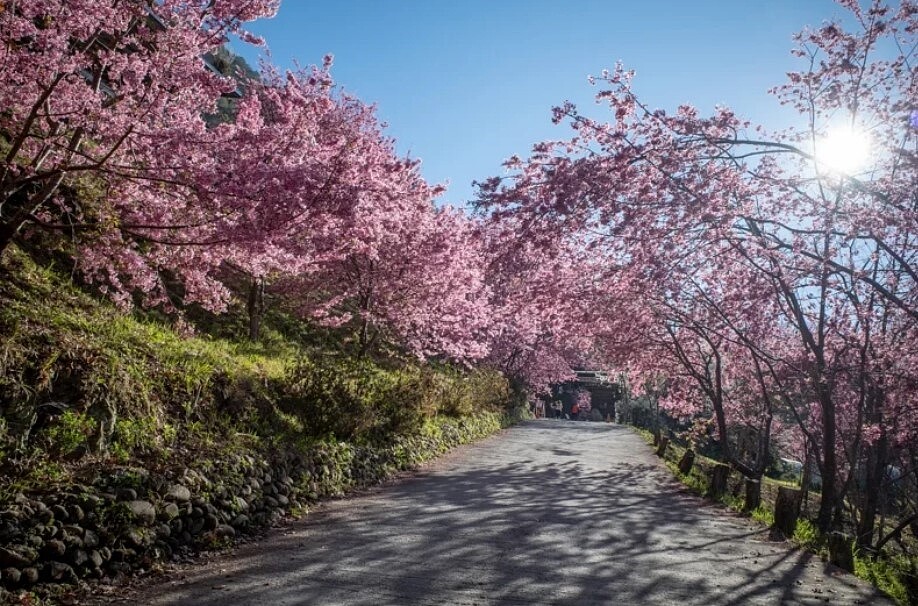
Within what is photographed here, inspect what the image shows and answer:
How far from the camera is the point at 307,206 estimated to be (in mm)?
6945

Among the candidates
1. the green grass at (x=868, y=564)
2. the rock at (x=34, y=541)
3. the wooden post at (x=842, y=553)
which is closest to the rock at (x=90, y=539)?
the rock at (x=34, y=541)

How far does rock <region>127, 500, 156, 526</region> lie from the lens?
5090mm

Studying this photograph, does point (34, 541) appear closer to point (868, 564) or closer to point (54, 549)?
point (54, 549)

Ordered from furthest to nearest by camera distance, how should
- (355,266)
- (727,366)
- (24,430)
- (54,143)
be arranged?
(727,366), (355,266), (54,143), (24,430)

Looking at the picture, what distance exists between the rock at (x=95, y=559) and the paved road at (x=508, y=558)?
0.44 metres

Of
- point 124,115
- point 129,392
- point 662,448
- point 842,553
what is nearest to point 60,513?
point 129,392

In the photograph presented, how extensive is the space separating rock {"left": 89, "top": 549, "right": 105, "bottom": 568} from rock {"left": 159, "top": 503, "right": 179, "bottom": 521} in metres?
0.74

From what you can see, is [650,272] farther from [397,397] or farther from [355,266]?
[355,266]

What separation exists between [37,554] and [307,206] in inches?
164

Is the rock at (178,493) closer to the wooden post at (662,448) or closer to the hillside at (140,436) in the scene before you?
the hillside at (140,436)

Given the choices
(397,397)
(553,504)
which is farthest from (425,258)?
(553,504)

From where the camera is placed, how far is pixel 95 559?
15.2 ft

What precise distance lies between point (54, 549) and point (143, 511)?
2.72ft

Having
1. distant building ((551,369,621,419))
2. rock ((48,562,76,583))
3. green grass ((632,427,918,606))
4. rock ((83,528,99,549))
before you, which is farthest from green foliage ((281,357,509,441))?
distant building ((551,369,621,419))
